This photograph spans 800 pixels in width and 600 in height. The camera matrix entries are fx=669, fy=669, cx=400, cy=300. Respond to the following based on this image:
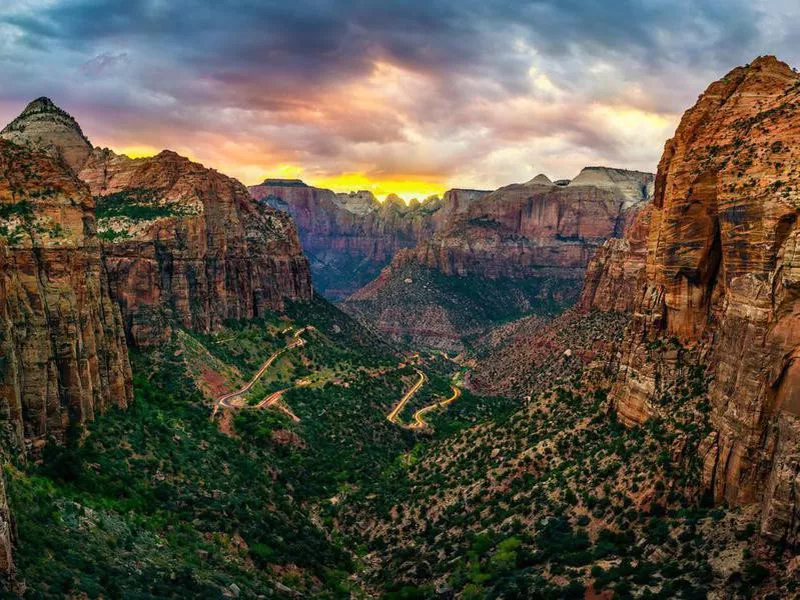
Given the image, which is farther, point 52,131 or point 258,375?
point 52,131

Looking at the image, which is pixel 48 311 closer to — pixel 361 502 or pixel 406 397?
pixel 361 502

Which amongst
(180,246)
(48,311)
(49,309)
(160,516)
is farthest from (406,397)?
(48,311)

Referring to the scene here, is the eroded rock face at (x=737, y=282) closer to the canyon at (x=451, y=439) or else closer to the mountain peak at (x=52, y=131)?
the canyon at (x=451, y=439)

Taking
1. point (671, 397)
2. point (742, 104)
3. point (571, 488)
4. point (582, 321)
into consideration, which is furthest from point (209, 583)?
point (582, 321)

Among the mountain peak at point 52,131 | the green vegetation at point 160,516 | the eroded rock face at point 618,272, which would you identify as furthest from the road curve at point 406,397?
the mountain peak at point 52,131

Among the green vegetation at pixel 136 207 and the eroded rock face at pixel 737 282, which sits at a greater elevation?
the green vegetation at pixel 136 207

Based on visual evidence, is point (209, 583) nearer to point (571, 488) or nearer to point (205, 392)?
point (571, 488)
